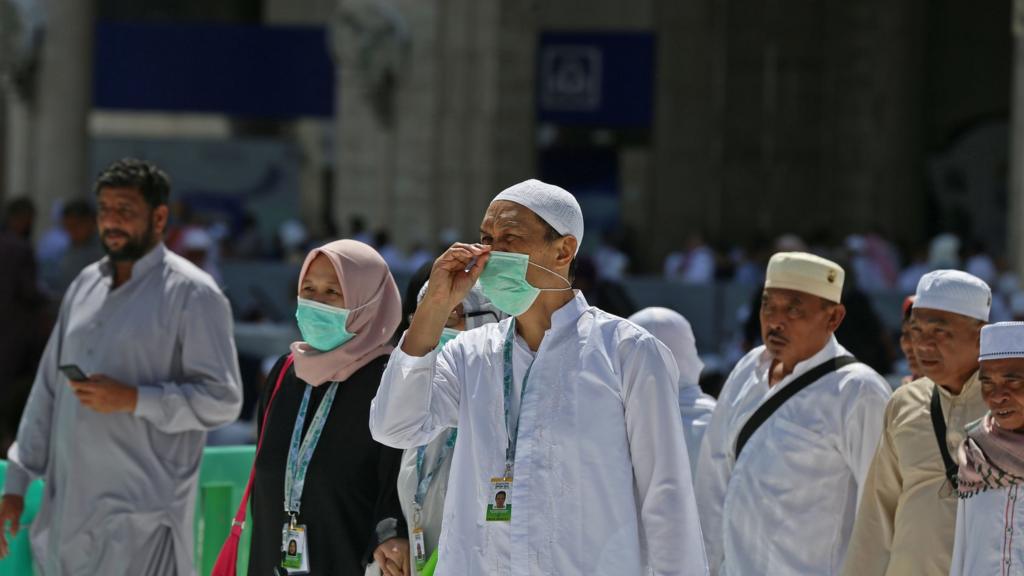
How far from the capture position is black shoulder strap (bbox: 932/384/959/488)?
4.90 metres

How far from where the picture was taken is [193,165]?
2114 centimetres

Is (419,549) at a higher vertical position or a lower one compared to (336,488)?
lower

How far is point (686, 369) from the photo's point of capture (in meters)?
6.38

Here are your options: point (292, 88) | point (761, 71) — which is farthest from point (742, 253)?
point (292, 88)

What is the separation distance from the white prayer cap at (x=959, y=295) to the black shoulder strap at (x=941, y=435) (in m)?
0.24

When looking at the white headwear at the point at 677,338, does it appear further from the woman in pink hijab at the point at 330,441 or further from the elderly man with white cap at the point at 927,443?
the woman in pink hijab at the point at 330,441

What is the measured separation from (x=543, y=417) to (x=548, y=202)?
1.79 feet

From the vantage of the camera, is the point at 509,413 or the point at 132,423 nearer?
the point at 509,413

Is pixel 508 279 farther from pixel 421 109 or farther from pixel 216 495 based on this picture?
pixel 421 109

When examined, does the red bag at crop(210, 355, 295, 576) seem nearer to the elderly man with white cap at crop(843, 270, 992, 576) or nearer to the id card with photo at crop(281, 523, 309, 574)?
the id card with photo at crop(281, 523, 309, 574)

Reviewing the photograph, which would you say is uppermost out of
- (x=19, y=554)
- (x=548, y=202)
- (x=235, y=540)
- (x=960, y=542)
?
(x=548, y=202)

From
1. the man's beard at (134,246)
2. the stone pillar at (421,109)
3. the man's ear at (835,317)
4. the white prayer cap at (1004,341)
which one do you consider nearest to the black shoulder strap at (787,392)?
the man's ear at (835,317)

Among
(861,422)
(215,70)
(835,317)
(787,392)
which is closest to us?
(861,422)

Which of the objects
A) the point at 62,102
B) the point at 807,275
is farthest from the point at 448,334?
the point at 62,102
